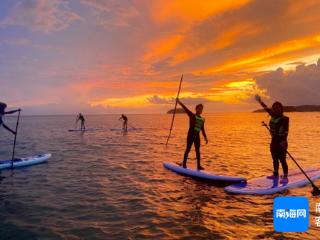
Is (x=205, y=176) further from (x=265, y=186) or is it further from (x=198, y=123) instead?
(x=265, y=186)

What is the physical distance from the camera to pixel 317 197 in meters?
11.9

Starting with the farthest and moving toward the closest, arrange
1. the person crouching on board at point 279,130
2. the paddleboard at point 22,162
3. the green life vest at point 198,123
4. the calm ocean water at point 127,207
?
the paddleboard at point 22,162 → the green life vest at point 198,123 → the person crouching on board at point 279,130 → the calm ocean water at point 127,207

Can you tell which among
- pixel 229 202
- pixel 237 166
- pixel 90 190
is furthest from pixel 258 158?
pixel 90 190

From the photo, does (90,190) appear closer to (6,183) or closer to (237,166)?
(6,183)

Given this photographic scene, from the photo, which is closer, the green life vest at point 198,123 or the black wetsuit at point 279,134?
the black wetsuit at point 279,134

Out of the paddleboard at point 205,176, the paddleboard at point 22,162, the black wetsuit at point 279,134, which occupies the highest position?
the black wetsuit at point 279,134

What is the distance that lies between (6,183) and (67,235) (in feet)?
25.1

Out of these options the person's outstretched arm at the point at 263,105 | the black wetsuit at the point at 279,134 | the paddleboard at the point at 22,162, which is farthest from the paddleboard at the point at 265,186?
the paddleboard at the point at 22,162

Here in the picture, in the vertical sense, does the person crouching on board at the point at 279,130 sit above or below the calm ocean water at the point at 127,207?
above

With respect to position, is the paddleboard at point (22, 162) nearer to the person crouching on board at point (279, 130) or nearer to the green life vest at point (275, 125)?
the person crouching on board at point (279, 130)

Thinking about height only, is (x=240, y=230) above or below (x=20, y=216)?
above

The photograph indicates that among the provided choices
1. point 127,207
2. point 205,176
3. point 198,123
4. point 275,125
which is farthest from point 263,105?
point 127,207

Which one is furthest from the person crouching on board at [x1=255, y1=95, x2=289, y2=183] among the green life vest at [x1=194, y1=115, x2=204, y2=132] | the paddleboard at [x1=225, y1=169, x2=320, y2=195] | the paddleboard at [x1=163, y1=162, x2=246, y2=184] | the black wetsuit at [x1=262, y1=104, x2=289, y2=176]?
the green life vest at [x1=194, y1=115, x2=204, y2=132]

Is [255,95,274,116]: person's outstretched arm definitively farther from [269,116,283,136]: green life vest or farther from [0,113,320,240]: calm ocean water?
[0,113,320,240]: calm ocean water
